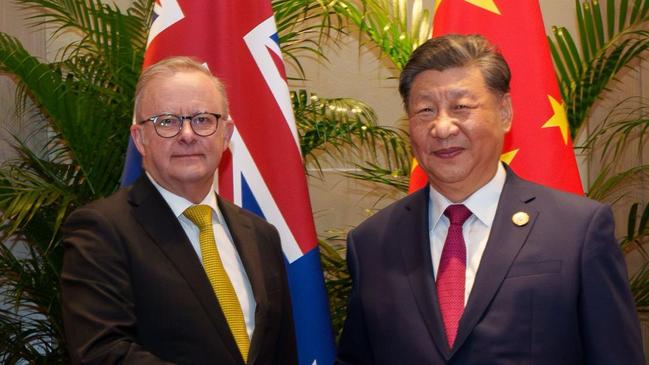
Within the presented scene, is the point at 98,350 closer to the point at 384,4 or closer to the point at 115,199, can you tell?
the point at 115,199

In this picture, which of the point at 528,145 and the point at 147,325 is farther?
the point at 528,145

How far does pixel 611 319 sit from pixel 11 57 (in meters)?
2.78

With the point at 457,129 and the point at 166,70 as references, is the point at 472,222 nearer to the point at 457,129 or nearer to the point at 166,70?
the point at 457,129

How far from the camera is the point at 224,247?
2.44 meters

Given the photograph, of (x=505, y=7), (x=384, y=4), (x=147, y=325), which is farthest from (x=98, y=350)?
(x=384, y=4)

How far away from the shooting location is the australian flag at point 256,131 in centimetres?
309

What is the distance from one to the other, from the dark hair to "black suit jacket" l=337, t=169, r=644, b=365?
0.98 feet

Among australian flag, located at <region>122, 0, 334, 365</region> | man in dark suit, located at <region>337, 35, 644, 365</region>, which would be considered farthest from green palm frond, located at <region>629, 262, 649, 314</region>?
man in dark suit, located at <region>337, 35, 644, 365</region>

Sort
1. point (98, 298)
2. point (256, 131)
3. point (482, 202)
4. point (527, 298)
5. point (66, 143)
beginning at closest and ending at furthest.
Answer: point (98, 298)
point (527, 298)
point (482, 202)
point (256, 131)
point (66, 143)

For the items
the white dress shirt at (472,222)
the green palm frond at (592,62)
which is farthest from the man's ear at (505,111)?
the green palm frond at (592,62)

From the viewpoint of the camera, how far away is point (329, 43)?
5.42m

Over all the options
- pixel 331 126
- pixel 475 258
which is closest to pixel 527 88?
pixel 475 258

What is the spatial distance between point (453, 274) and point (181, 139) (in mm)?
806

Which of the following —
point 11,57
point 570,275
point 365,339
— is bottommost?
point 365,339
